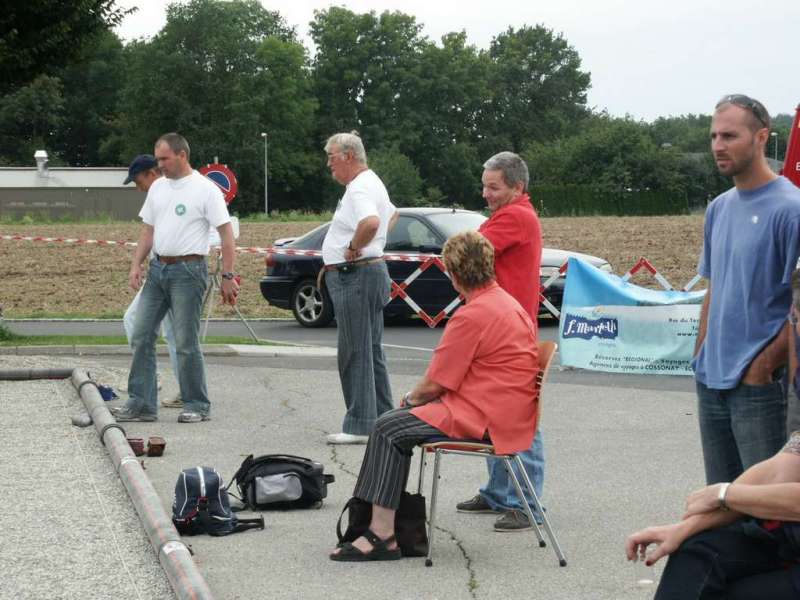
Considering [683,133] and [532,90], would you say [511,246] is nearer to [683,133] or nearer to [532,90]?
[532,90]

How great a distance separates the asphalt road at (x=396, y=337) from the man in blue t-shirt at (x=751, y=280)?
8.28m

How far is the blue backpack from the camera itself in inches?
276

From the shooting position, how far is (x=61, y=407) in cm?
1145

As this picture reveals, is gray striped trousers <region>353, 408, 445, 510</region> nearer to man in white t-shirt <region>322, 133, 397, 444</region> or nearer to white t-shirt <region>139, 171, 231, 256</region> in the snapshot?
man in white t-shirt <region>322, 133, 397, 444</region>

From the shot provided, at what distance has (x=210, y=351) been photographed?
52.5 feet

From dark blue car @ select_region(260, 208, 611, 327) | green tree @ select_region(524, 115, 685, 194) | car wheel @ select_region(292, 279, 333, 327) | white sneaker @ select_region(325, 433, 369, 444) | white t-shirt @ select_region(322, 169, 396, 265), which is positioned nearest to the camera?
white t-shirt @ select_region(322, 169, 396, 265)

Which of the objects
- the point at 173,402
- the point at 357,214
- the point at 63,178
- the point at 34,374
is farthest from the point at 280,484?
the point at 63,178

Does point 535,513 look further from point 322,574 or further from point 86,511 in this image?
point 86,511

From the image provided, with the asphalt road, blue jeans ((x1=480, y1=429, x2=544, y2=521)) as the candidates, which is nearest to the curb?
the asphalt road

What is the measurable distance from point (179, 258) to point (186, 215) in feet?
1.08

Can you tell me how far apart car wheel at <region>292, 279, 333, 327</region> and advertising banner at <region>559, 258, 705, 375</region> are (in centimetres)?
594

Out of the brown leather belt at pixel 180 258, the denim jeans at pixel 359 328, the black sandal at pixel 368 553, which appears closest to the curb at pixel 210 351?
the brown leather belt at pixel 180 258

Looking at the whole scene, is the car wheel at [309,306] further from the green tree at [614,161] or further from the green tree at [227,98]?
the green tree at [227,98]

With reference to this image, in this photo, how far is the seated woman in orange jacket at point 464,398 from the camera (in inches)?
256
